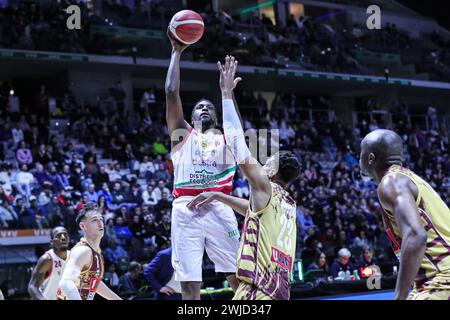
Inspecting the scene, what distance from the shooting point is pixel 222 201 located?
17.0 feet

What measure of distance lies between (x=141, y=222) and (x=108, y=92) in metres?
8.39

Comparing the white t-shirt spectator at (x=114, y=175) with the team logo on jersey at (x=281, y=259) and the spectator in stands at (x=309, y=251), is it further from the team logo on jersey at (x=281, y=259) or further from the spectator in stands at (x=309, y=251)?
the team logo on jersey at (x=281, y=259)

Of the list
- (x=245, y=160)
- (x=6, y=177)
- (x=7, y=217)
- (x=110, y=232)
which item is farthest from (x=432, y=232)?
(x=6, y=177)

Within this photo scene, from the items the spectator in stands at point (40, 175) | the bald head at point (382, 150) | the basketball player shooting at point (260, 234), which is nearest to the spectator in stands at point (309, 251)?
the spectator in stands at point (40, 175)

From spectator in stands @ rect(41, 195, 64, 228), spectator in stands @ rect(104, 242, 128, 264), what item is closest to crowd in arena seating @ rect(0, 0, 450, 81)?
spectator in stands @ rect(41, 195, 64, 228)

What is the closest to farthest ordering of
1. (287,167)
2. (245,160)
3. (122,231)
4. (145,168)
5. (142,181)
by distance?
(245,160), (287,167), (122,231), (142,181), (145,168)

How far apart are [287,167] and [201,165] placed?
4.60ft

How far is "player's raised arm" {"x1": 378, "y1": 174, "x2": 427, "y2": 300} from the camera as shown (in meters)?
3.24

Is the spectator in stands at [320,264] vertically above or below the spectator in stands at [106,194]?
below

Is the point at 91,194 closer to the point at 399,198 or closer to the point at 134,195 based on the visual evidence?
the point at 134,195

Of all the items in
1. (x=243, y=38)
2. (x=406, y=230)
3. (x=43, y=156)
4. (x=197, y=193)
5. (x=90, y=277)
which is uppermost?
(x=243, y=38)

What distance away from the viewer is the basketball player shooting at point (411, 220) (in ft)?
10.7

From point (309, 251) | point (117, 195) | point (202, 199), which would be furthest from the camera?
point (117, 195)

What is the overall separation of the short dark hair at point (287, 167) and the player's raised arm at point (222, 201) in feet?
2.27
